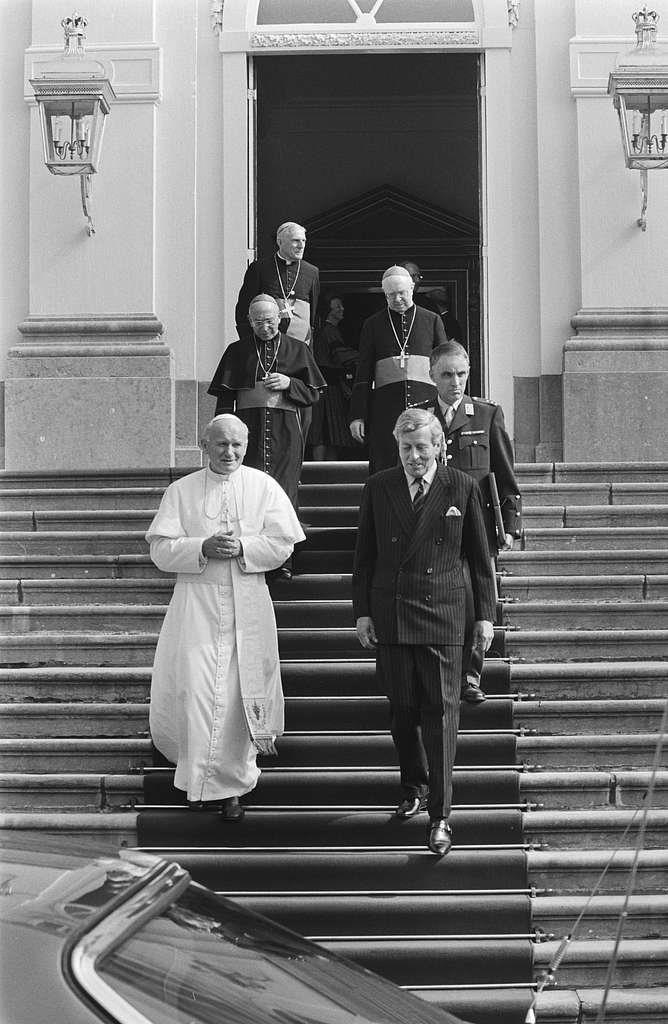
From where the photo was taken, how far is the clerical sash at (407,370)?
9.18m

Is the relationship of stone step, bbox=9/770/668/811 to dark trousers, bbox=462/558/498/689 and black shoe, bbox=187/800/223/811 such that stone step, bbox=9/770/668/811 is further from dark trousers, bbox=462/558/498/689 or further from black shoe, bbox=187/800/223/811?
dark trousers, bbox=462/558/498/689

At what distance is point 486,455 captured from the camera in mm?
7801

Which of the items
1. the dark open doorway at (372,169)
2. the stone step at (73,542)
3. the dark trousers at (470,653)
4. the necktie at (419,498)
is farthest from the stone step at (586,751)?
the dark open doorway at (372,169)

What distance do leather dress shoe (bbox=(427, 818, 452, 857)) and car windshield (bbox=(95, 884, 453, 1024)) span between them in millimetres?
3090

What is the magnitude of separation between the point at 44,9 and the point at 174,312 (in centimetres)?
243

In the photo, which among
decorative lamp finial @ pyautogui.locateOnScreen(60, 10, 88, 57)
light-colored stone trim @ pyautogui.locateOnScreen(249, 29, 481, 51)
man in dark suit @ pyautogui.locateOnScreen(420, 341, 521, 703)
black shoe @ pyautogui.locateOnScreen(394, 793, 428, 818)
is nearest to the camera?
black shoe @ pyautogui.locateOnScreen(394, 793, 428, 818)

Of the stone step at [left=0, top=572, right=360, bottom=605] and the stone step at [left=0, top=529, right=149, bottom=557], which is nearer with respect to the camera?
the stone step at [left=0, top=572, right=360, bottom=605]

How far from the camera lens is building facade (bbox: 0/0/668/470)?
36.0 ft

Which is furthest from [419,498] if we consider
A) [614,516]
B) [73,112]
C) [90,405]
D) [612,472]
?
[73,112]

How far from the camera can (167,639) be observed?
22.6 ft

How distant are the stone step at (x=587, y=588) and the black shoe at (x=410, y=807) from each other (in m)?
2.21

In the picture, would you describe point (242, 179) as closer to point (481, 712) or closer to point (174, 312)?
point (174, 312)

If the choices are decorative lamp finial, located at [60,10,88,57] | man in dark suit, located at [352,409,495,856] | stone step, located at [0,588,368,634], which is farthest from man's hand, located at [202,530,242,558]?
decorative lamp finial, located at [60,10,88,57]

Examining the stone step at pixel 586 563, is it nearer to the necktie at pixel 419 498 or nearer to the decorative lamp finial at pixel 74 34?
the necktie at pixel 419 498
